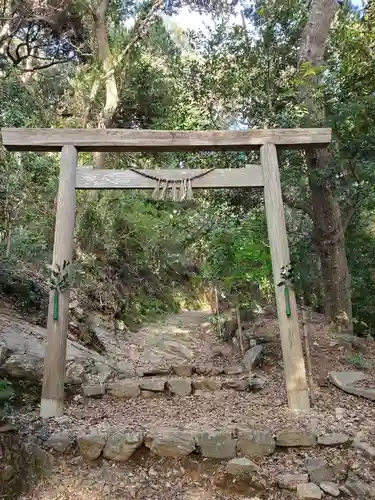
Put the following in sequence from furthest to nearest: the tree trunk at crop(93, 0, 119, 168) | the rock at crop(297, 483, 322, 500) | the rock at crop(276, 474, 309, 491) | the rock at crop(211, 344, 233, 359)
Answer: the tree trunk at crop(93, 0, 119, 168), the rock at crop(211, 344, 233, 359), the rock at crop(276, 474, 309, 491), the rock at crop(297, 483, 322, 500)

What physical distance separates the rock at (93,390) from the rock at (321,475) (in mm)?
2372

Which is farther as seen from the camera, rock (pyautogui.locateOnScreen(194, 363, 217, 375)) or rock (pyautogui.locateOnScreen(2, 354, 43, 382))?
rock (pyautogui.locateOnScreen(194, 363, 217, 375))

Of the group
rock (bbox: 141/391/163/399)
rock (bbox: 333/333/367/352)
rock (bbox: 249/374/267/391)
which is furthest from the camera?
rock (bbox: 333/333/367/352)

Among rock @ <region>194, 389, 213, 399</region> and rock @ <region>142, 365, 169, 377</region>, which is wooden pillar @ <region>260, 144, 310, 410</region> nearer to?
rock @ <region>194, 389, 213, 399</region>

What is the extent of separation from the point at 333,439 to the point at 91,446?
2.05 meters

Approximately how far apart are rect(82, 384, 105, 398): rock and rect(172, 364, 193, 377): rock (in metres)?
1.22

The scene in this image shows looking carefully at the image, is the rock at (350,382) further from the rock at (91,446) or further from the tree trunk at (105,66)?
the tree trunk at (105,66)

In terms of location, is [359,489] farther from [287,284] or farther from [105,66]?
[105,66]

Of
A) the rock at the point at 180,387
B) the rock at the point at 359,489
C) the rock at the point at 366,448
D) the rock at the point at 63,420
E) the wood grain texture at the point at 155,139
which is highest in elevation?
the wood grain texture at the point at 155,139

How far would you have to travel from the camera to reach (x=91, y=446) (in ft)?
10.4

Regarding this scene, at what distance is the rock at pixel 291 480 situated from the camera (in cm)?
285

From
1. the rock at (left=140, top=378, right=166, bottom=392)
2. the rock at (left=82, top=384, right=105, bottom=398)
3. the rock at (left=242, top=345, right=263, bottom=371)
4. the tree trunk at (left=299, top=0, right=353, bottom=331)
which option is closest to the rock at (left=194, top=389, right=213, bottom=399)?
the rock at (left=140, top=378, right=166, bottom=392)

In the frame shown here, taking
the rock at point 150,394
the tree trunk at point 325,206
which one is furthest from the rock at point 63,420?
the tree trunk at point 325,206

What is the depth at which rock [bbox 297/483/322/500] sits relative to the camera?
2.72 m
